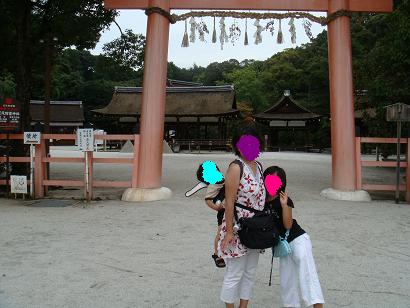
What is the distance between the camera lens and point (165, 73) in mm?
7750

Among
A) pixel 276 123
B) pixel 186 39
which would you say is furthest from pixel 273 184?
pixel 276 123

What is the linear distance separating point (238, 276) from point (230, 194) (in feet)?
1.81

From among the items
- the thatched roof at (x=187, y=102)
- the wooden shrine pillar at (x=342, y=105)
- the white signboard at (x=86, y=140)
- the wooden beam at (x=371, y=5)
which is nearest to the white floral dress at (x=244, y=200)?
the white signboard at (x=86, y=140)

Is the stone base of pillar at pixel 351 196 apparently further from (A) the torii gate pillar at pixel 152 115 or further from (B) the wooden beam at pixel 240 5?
(B) the wooden beam at pixel 240 5

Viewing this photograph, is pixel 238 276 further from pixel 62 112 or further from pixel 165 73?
pixel 62 112

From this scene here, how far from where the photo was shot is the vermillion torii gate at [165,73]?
24.4 ft

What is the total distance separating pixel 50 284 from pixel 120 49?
7826 millimetres

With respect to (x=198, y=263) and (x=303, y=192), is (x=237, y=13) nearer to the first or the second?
(x=303, y=192)

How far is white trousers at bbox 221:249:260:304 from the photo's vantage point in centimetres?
253

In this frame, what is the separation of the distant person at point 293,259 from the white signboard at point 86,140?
5.35 metres

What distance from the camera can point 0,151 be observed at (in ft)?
32.3

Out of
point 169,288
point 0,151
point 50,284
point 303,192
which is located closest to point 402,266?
point 169,288

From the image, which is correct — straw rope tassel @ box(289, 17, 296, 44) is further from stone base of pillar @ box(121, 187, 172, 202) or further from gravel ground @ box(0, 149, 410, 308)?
stone base of pillar @ box(121, 187, 172, 202)

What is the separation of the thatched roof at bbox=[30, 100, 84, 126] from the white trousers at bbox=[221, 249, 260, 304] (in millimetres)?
36919
